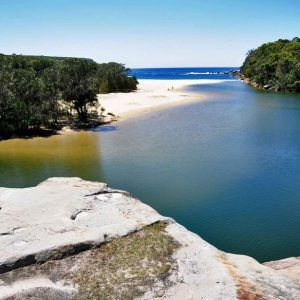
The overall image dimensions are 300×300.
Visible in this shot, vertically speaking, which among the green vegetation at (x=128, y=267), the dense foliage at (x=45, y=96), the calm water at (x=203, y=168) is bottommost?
the calm water at (x=203, y=168)

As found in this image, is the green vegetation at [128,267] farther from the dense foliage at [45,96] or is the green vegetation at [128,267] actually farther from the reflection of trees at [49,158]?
the dense foliage at [45,96]

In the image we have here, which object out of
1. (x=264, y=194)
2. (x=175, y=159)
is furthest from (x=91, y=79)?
(x=264, y=194)

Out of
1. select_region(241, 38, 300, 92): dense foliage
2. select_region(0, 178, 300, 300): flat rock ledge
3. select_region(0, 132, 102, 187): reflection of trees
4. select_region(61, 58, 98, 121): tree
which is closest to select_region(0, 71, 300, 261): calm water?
select_region(0, 132, 102, 187): reflection of trees

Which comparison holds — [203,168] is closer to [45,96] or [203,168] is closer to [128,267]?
[128,267]

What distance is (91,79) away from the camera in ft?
171

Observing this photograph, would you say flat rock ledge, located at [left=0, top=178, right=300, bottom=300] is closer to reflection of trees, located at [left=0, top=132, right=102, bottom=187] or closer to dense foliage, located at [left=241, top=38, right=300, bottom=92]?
reflection of trees, located at [left=0, top=132, right=102, bottom=187]

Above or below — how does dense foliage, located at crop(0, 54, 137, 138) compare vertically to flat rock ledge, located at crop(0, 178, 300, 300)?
above

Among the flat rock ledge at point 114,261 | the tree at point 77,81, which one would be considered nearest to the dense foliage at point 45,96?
the tree at point 77,81

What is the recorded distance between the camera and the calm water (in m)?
21.7

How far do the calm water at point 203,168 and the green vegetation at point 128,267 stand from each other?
21.8ft

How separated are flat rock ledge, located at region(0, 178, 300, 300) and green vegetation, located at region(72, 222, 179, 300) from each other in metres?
0.03

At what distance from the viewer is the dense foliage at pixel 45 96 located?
45969 mm

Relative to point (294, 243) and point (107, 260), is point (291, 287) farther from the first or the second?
point (294, 243)

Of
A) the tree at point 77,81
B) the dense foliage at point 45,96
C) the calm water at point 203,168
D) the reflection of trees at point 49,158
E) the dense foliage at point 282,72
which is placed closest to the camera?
the calm water at point 203,168
